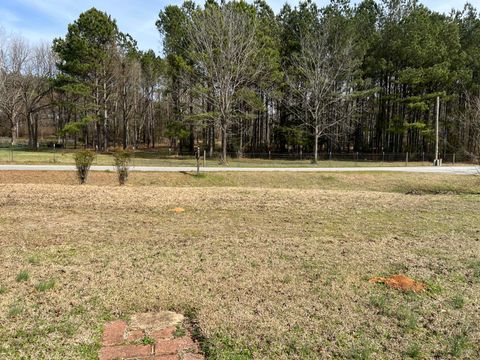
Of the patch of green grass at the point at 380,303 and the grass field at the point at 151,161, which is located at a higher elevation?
the grass field at the point at 151,161

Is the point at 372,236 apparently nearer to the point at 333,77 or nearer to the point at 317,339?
the point at 317,339

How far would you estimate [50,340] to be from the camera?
2.92 m

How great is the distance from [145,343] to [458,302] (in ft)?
9.35

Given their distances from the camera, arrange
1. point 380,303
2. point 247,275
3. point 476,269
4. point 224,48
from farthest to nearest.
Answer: point 224,48 < point 476,269 < point 247,275 < point 380,303

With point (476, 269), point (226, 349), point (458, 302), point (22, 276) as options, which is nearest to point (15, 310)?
point (22, 276)

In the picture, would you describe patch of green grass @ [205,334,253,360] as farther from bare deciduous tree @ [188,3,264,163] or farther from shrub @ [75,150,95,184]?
bare deciduous tree @ [188,3,264,163]

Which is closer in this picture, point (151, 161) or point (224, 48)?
point (224, 48)

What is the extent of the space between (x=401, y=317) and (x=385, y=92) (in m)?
39.0

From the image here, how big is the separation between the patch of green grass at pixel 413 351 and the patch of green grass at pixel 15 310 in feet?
10.1

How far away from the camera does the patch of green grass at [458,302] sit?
363 cm

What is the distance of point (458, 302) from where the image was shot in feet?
12.2

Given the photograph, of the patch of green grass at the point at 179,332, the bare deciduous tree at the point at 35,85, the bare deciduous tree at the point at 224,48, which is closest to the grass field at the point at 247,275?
the patch of green grass at the point at 179,332

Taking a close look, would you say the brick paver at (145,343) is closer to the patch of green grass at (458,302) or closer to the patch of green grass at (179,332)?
the patch of green grass at (179,332)

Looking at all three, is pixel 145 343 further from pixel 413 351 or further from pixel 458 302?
pixel 458 302
